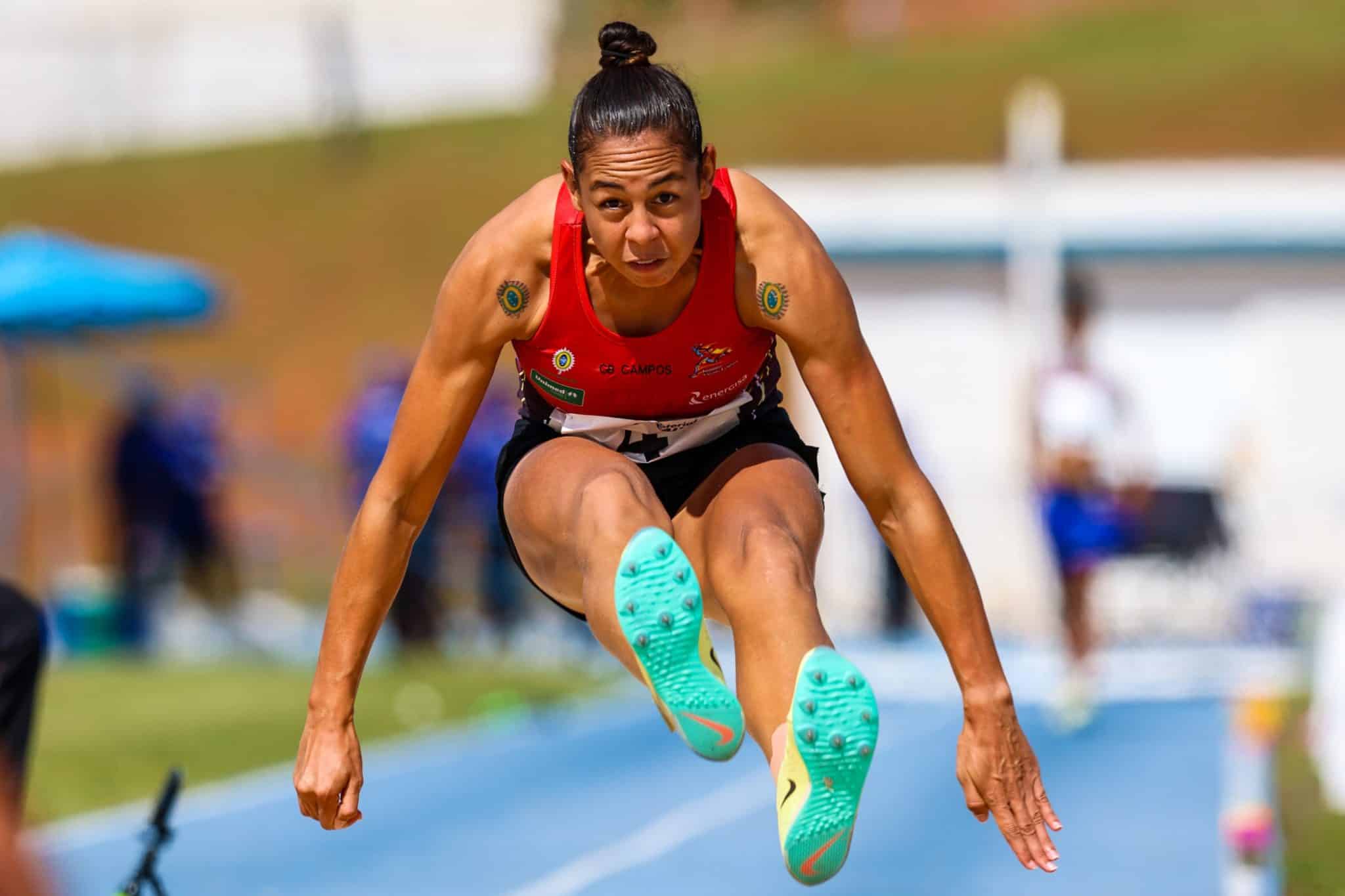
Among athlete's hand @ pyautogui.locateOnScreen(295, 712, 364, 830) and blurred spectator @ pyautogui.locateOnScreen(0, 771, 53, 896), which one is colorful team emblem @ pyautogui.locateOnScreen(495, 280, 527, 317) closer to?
athlete's hand @ pyautogui.locateOnScreen(295, 712, 364, 830)

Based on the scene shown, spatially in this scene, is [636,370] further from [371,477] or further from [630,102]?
[371,477]

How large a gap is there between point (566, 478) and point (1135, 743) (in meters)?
6.74

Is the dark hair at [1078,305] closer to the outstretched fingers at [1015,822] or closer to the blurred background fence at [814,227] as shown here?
the blurred background fence at [814,227]

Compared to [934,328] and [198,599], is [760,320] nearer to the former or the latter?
[198,599]

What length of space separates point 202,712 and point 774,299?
784cm

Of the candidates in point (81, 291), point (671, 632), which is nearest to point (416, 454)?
point (671, 632)

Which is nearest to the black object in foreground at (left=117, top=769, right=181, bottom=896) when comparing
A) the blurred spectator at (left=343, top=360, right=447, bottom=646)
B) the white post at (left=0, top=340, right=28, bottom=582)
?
the blurred spectator at (left=343, top=360, right=447, bottom=646)

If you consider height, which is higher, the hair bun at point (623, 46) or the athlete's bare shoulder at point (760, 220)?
the hair bun at point (623, 46)

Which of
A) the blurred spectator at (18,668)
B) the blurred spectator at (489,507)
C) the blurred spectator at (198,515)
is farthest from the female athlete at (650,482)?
the blurred spectator at (198,515)

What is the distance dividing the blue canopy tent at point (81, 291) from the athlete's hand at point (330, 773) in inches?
418

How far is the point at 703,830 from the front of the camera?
845cm

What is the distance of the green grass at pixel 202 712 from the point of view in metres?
9.52

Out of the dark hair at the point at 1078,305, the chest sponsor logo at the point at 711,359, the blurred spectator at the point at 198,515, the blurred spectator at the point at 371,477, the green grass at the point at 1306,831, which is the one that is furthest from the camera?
the blurred spectator at the point at 198,515

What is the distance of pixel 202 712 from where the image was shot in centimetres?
1138
